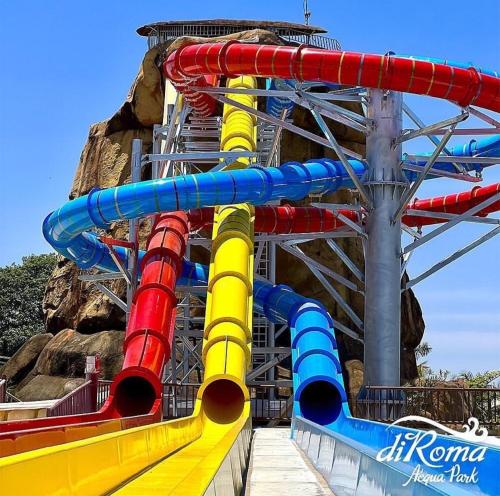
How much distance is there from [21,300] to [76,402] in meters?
35.1

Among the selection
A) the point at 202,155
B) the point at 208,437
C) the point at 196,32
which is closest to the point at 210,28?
the point at 196,32

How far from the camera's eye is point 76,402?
56.6 feet

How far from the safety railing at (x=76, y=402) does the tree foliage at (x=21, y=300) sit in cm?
3124

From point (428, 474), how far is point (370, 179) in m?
15.7

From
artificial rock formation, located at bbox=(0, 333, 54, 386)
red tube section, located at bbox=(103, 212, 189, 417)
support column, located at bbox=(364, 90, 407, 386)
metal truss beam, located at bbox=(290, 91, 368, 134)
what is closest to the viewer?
red tube section, located at bbox=(103, 212, 189, 417)

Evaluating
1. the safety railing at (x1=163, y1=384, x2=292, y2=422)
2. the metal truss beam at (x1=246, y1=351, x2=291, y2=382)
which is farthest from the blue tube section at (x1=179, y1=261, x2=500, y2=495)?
the safety railing at (x1=163, y1=384, x2=292, y2=422)

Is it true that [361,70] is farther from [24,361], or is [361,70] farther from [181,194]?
[24,361]

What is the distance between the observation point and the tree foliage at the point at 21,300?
48.8 metres

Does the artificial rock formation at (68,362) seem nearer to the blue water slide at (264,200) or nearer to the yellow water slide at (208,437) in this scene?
the blue water slide at (264,200)

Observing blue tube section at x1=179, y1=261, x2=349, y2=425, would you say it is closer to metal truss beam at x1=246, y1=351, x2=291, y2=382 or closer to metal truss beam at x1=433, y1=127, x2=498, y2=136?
metal truss beam at x1=246, y1=351, x2=291, y2=382

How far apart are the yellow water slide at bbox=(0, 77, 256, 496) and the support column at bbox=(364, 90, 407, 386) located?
9.54 feet

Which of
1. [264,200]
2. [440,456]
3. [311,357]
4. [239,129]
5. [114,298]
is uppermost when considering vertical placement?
[239,129]

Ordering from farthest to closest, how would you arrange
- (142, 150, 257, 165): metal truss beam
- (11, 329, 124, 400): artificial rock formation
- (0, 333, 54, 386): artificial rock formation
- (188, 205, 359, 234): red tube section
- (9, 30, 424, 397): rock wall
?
(0, 333, 54, 386): artificial rock formation → (9, 30, 424, 397): rock wall → (11, 329, 124, 400): artificial rock formation → (188, 205, 359, 234): red tube section → (142, 150, 257, 165): metal truss beam

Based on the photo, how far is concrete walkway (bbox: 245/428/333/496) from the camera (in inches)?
354
